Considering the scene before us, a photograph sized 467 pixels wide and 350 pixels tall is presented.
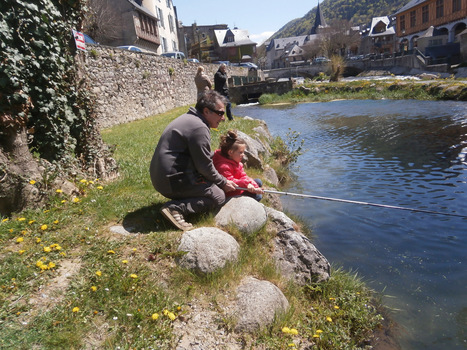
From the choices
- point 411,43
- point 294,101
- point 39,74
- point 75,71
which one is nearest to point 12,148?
point 39,74

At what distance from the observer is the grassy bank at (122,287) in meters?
2.63

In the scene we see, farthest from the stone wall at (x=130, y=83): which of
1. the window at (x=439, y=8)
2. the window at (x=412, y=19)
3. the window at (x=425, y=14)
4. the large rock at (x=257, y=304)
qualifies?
the window at (x=412, y=19)

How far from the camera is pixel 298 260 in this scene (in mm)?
4453

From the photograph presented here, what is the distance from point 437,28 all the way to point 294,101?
100ft

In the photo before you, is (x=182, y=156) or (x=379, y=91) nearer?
(x=182, y=156)

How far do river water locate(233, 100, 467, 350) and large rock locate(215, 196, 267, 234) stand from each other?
1.56 metres

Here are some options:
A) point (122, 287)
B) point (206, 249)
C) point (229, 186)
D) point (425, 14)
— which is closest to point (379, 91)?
point (229, 186)

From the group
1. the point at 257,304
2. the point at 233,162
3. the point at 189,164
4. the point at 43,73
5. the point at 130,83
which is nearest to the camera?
the point at 257,304

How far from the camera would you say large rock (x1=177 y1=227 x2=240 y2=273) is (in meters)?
3.50

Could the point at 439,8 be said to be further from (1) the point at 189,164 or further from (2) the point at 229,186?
(1) the point at 189,164

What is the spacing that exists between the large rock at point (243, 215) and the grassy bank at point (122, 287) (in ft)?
0.45

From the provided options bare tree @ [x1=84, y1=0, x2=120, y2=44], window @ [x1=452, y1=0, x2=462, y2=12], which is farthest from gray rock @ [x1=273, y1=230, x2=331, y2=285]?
window @ [x1=452, y1=0, x2=462, y2=12]

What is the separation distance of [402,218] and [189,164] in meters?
4.50

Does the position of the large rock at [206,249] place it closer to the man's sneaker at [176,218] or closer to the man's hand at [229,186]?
the man's sneaker at [176,218]
